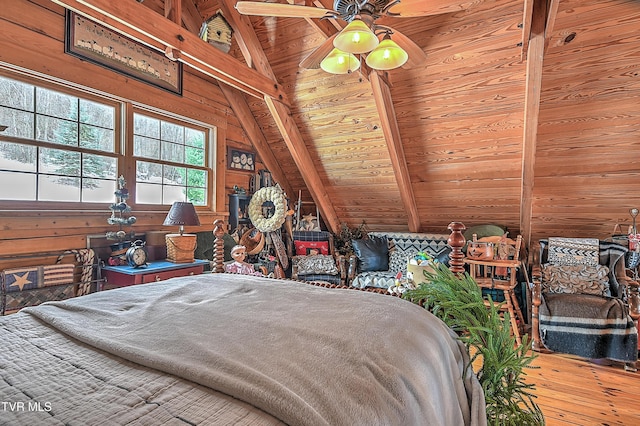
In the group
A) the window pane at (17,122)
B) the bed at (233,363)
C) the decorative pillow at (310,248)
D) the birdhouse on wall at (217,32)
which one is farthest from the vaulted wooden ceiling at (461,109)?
the bed at (233,363)

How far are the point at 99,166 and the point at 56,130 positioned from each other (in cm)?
42

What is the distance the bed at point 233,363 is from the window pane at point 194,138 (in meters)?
2.93

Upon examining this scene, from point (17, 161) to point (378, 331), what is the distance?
305 centimetres

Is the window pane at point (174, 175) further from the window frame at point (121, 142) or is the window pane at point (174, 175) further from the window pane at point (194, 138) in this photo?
the window pane at point (194, 138)

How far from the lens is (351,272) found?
438 centimetres

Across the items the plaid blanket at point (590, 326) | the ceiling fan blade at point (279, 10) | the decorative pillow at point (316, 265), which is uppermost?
the ceiling fan blade at point (279, 10)

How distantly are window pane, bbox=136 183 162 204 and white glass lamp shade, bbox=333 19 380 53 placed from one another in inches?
103

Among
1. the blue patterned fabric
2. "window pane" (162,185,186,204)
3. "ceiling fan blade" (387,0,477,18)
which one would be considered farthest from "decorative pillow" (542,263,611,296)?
"window pane" (162,185,186,204)

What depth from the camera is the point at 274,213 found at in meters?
4.43

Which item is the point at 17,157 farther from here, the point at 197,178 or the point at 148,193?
the point at 197,178

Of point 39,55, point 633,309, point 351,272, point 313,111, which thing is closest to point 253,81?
point 313,111

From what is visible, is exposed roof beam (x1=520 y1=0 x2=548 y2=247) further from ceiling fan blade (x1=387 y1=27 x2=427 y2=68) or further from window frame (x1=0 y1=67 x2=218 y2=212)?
window frame (x1=0 y1=67 x2=218 y2=212)

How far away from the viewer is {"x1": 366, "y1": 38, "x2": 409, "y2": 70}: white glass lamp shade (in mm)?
2057

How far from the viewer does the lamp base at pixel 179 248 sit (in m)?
3.11
